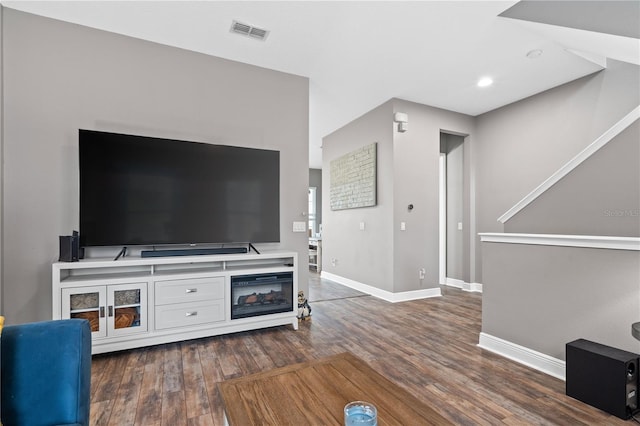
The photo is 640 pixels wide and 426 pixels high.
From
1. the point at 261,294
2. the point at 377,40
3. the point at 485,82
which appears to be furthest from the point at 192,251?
the point at 485,82

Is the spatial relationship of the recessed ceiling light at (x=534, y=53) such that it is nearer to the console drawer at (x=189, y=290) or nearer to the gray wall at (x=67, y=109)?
the gray wall at (x=67, y=109)

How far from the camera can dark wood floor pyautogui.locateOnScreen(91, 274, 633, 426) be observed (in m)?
1.79

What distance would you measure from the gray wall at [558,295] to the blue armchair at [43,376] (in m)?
2.79

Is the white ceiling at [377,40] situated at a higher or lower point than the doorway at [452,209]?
higher

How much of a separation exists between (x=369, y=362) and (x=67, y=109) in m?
3.41

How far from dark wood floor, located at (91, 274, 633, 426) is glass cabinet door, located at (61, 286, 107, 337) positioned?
0.90 feet

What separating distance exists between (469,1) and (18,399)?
11.4 feet

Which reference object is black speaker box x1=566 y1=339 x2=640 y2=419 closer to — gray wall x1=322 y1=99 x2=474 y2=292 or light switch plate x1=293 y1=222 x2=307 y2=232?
gray wall x1=322 y1=99 x2=474 y2=292

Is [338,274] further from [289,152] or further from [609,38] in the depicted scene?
[609,38]

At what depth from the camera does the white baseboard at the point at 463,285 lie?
4883mm

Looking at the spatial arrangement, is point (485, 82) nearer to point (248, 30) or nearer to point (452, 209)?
point (452, 209)

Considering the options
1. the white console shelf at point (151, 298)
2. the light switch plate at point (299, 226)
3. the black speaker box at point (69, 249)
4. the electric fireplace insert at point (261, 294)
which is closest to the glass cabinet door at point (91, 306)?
the white console shelf at point (151, 298)

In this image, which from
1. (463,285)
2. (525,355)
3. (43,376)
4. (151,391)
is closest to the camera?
(43,376)

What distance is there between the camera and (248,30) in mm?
2855
